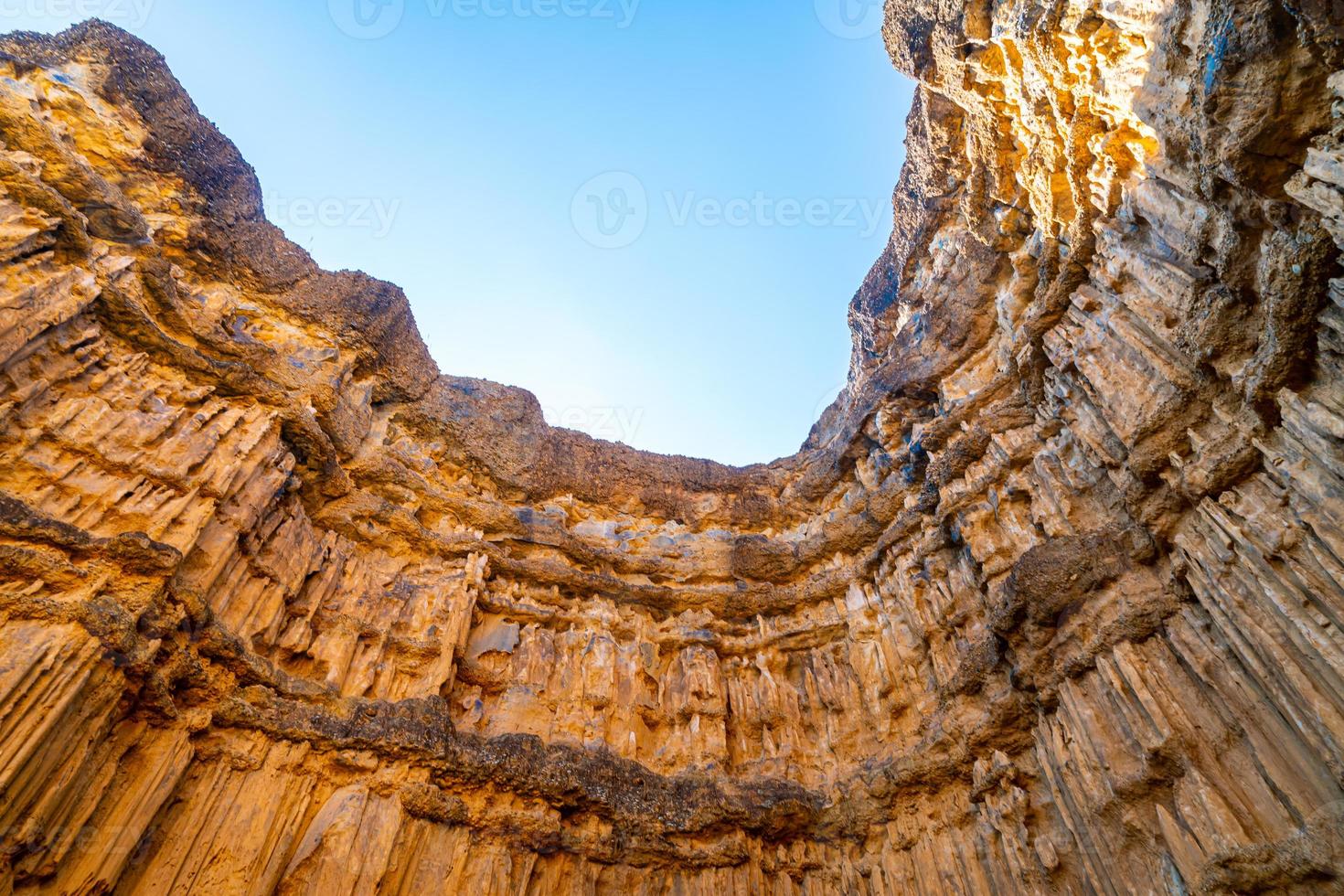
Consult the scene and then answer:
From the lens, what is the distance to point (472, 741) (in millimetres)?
14203

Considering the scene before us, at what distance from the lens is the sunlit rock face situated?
7949 mm

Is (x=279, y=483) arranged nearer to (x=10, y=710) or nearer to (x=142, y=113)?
(x=10, y=710)

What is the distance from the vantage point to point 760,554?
21.2 meters

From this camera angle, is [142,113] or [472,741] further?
[142,113]

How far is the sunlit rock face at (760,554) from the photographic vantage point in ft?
26.1

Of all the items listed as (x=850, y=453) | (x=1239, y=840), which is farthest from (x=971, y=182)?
(x=1239, y=840)

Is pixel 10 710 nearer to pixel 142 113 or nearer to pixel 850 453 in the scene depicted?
pixel 142 113

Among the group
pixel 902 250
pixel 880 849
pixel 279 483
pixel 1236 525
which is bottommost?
pixel 880 849

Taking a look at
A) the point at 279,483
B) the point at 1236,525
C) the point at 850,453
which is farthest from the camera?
the point at 850,453

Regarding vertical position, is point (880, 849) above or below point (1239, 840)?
above

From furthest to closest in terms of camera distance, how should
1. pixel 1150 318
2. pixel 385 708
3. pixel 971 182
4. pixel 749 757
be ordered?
pixel 749 757
pixel 971 182
pixel 385 708
pixel 1150 318

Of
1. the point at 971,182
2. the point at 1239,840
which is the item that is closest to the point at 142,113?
the point at 971,182

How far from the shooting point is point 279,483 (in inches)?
582

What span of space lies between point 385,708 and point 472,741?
201 cm
